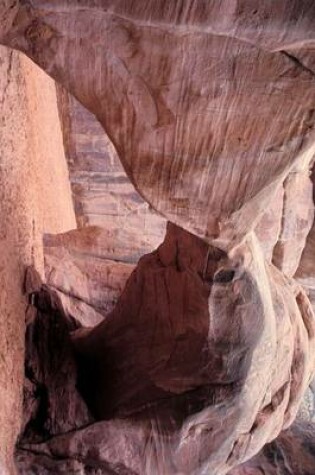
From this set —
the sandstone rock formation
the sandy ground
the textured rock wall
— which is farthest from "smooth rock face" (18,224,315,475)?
the textured rock wall

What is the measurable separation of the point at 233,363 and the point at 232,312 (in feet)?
0.79

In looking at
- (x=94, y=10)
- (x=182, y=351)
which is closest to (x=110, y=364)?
(x=182, y=351)

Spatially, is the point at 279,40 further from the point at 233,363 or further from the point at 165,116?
the point at 233,363

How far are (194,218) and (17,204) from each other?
4.33 feet

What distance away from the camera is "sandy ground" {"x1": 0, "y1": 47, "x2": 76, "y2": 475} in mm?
2320

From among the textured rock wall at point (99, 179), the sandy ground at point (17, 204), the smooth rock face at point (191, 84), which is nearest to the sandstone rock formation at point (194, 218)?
the smooth rock face at point (191, 84)

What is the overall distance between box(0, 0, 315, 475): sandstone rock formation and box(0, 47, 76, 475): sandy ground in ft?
0.81

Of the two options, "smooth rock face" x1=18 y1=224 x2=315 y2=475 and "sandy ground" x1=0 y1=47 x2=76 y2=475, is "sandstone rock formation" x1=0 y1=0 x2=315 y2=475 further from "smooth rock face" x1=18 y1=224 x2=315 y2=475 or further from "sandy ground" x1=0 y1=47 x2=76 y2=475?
"sandy ground" x1=0 y1=47 x2=76 y2=475

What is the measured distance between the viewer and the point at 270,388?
2.66 metres

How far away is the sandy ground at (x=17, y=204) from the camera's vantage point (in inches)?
91.4

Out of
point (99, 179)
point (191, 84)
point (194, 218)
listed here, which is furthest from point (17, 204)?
point (99, 179)

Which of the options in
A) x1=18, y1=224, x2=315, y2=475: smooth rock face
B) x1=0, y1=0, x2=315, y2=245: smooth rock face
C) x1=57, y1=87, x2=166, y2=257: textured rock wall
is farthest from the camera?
x1=57, y1=87, x2=166, y2=257: textured rock wall

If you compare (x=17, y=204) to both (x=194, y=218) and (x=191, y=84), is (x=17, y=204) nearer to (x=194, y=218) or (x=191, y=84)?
(x=194, y=218)

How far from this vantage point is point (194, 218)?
1673 millimetres
